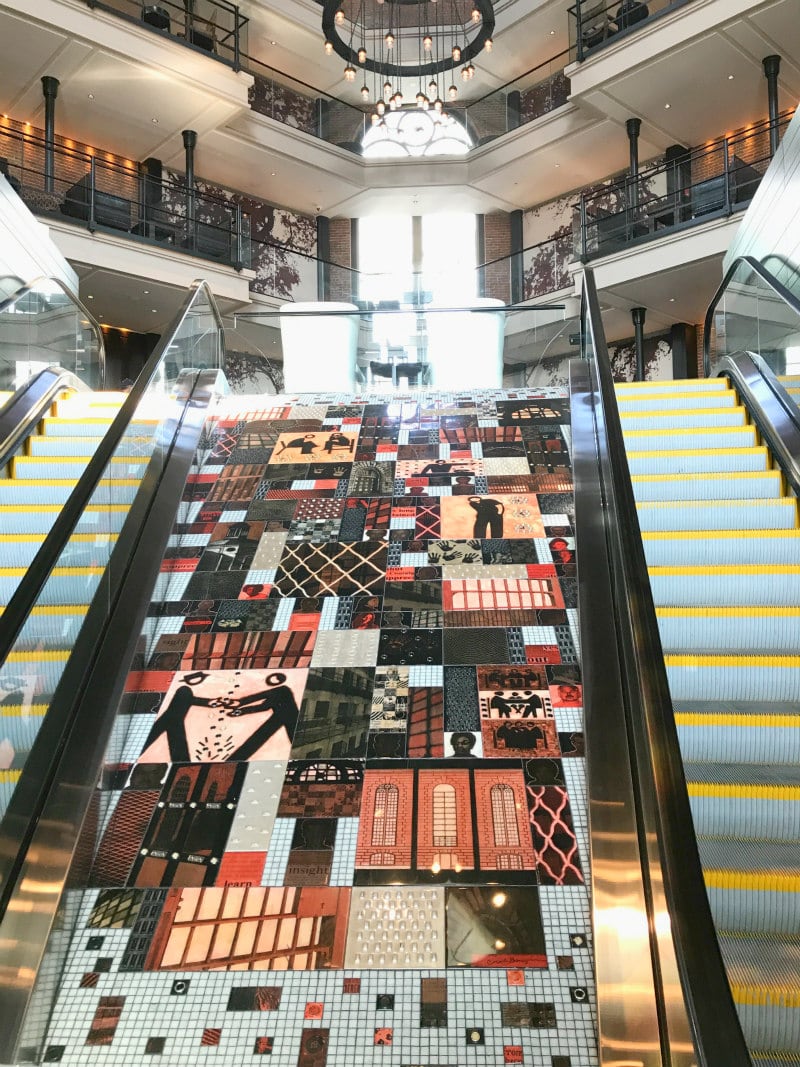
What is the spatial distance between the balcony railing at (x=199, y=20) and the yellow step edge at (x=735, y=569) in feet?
39.1

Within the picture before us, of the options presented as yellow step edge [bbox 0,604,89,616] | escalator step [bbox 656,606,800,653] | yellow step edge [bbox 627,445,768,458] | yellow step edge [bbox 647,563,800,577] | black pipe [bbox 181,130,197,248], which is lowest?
yellow step edge [bbox 0,604,89,616]

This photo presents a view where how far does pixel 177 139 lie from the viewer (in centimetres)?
1485

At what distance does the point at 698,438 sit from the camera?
4.96 meters

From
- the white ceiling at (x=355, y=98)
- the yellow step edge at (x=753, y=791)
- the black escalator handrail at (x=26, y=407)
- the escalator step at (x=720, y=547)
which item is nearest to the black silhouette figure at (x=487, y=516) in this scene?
the escalator step at (x=720, y=547)

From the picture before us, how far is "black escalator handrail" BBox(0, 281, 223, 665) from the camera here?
8.02ft

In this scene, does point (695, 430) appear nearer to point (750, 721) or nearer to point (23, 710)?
point (750, 721)

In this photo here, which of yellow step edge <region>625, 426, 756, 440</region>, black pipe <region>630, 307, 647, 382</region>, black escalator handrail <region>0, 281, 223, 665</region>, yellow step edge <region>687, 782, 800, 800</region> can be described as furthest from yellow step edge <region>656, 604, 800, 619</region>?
black pipe <region>630, 307, 647, 382</region>

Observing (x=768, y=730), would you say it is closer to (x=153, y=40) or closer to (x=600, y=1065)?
(x=600, y=1065)

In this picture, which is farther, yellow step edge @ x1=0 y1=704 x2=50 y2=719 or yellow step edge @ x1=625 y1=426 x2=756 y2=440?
yellow step edge @ x1=625 y1=426 x2=756 y2=440

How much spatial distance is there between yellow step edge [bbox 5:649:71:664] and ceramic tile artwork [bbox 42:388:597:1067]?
0.38 meters

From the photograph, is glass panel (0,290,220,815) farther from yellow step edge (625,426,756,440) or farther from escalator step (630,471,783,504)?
yellow step edge (625,426,756,440)

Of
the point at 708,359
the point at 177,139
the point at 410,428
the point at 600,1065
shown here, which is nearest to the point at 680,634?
the point at 600,1065

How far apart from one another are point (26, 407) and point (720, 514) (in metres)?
3.44

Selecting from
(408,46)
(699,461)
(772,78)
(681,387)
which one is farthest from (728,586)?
→ (408,46)
